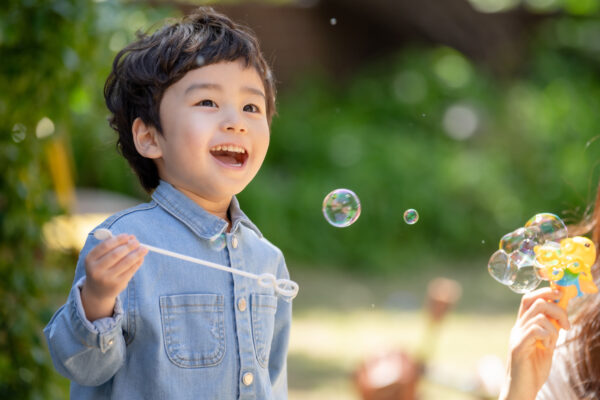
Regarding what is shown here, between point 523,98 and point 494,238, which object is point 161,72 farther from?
point 523,98

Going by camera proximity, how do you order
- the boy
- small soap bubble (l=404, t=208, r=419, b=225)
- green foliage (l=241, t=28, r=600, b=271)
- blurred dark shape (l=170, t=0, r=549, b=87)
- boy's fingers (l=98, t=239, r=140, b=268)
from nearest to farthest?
boy's fingers (l=98, t=239, r=140, b=268) < the boy < small soap bubble (l=404, t=208, r=419, b=225) < green foliage (l=241, t=28, r=600, b=271) < blurred dark shape (l=170, t=0, r=549, b=87)

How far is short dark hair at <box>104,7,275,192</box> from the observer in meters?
→ 1.42

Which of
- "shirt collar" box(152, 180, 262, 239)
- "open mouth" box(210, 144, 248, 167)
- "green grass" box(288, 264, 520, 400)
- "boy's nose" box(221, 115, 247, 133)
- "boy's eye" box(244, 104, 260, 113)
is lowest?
"green grass" box(288, 264, 520, 400)

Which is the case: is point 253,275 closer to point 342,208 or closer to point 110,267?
point 110,267

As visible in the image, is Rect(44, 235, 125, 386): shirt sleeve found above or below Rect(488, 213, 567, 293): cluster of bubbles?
below

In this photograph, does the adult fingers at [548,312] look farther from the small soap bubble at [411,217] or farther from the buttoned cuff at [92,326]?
the buttoned cuff at [92,326]

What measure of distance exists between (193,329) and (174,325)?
0.04m

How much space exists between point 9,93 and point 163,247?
3.69 ft

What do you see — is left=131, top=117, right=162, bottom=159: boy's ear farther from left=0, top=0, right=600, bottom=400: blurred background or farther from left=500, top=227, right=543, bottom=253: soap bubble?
left=0, top=0, right=600, bottom=400: blurred background

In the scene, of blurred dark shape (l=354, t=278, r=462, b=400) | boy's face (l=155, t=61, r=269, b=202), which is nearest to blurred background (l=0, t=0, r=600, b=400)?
blurred dark shape (l=354, t=278, r=462, b=400)

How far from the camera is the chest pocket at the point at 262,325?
142 centimetres

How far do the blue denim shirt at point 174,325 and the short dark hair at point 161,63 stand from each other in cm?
12

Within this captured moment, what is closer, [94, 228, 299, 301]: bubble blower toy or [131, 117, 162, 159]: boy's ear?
[94, 228, 299, 301]: bubble blower toy

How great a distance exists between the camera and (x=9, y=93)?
228 cm
